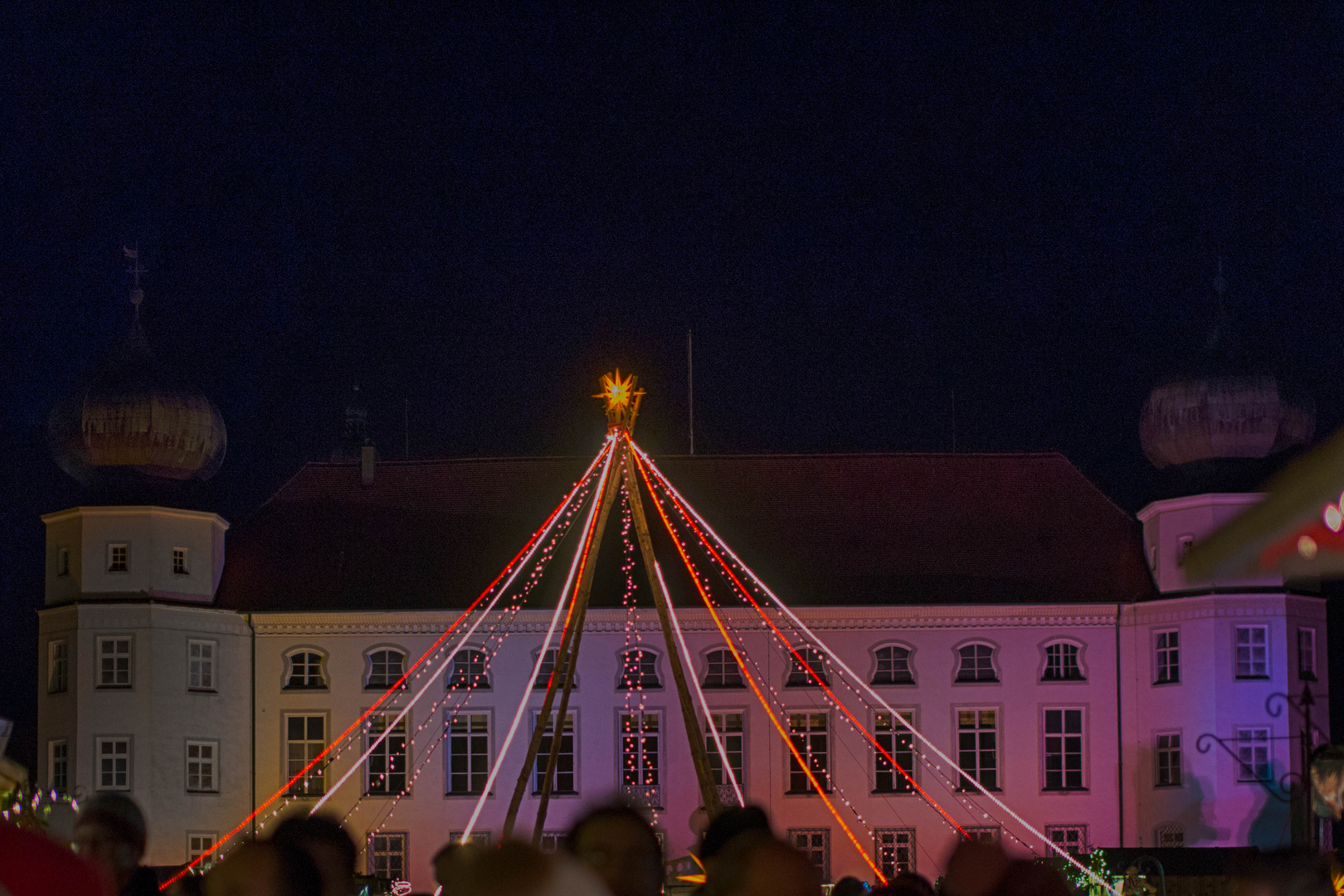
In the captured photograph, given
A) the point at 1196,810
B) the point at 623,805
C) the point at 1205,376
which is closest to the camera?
the point at 623,805

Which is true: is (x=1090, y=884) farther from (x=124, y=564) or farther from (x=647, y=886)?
(x=647, y=886)

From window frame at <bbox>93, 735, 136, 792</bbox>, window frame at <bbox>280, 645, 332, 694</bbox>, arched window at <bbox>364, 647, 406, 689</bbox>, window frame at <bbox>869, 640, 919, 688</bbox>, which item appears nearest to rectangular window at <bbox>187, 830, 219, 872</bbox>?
window frame at <bbox>93, 735, 136, 792</bbox>

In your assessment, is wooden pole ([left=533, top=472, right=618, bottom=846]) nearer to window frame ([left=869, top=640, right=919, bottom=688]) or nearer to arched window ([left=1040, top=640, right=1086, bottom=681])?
window frame ([left=869, top=640, right=919, bottom=688])

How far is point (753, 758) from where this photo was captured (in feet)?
131

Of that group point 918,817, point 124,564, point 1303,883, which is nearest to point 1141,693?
point 918,817

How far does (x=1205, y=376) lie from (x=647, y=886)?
3718 centimetres

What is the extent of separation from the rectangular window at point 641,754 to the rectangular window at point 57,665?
11.0 metres

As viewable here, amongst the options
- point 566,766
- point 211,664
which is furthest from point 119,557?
point 566,766

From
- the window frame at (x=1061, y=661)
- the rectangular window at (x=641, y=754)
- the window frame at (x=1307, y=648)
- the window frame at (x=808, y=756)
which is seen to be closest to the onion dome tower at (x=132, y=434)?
the rectangular window at (x=641, y=754)

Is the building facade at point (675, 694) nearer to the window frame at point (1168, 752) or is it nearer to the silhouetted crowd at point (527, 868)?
the window frame at point (1168, 752)

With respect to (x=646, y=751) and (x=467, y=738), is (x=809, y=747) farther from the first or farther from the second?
(x=467, y=738)

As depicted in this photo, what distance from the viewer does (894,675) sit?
40.5 metres

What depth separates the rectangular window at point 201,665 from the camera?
130 ft

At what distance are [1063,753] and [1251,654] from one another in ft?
13.7
